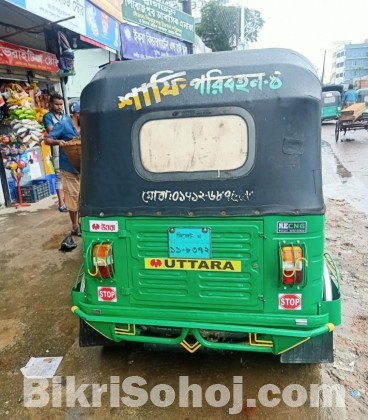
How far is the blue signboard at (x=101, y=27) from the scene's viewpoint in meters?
7.22

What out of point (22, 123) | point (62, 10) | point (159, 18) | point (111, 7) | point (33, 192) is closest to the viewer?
point (62, 10)

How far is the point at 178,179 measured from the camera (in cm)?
261

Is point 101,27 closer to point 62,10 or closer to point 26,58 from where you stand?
point 26,58

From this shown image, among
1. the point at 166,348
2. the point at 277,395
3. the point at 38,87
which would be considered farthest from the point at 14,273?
the point at 38,87

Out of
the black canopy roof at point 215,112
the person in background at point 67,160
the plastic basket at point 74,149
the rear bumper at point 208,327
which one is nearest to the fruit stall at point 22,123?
the person in background at point 67,160

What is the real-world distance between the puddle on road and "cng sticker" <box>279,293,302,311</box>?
16.9 feet

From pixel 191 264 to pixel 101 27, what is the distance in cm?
691

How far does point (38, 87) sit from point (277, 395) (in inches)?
333

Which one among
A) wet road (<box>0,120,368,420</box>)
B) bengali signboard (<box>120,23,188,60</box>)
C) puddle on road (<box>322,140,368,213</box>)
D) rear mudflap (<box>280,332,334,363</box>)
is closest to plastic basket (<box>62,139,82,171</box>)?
wet road (<box>0,120,368,420</box>)

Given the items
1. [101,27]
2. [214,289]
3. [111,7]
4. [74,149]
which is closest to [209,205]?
[214,289]

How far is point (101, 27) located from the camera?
793 centimetres

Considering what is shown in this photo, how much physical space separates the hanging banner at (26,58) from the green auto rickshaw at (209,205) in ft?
17.1

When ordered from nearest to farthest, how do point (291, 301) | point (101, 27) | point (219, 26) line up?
point (291, 301) → point (101, 27) → point (219, 26)

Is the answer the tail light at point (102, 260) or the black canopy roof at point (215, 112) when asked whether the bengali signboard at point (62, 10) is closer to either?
the black canopy roof at point (215, 112)
